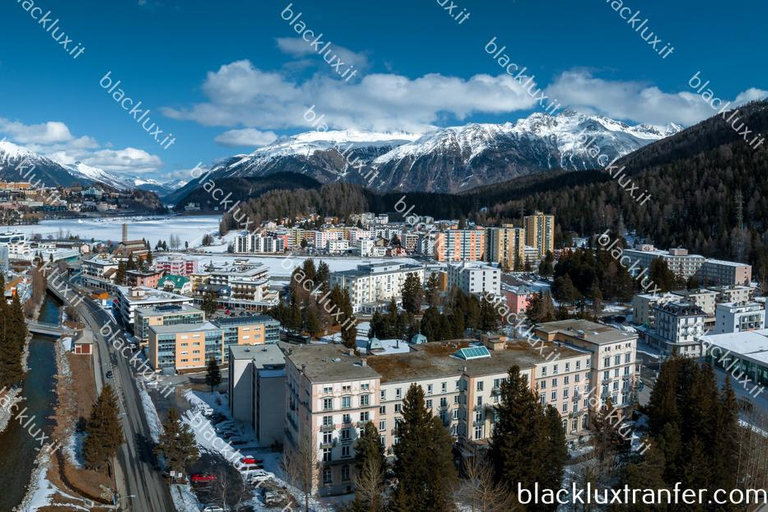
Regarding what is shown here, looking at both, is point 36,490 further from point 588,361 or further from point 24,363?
point 588,361

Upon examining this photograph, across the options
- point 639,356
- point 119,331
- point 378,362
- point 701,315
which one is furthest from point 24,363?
point 701,315

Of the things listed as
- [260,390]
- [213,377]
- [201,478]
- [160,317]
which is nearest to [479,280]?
[160,317]

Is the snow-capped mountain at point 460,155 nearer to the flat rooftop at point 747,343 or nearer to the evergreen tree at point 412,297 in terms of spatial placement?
the evergreen tree at point 412,297

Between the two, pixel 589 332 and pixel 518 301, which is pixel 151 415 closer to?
pixel 589 332

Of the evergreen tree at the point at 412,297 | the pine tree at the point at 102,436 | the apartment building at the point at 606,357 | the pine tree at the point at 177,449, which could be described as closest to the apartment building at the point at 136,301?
the evergreen tree at the point at 412,297

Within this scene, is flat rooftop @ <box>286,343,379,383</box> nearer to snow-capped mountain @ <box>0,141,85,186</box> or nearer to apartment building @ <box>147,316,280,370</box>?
apartment building @ <box>147,316,280,370</box>
